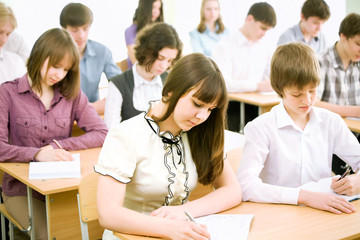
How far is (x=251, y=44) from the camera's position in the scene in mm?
4391

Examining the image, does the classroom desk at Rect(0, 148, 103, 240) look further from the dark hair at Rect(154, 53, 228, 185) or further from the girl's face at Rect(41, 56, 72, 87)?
the dark hair at Rect(154, 53, 228, 185)

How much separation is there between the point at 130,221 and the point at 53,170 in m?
0.84

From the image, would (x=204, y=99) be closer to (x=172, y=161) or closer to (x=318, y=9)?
(x=172, y=161)

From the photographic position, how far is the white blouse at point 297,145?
74.6 inches

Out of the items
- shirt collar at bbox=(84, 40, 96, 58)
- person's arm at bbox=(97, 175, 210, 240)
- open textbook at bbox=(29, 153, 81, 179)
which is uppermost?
shirt collar at bbox=(84, 40, 96, 58)

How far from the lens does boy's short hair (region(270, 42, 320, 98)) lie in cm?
183

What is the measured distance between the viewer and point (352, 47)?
9.82ft

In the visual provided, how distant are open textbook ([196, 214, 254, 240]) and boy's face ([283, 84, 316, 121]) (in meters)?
0.57

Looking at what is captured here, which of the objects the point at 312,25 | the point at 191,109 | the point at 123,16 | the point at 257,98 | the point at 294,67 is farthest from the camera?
the point at 123,16

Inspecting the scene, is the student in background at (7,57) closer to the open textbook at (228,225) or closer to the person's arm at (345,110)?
the person's arm at (345,110)

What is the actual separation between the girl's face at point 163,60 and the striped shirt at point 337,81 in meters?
1.00

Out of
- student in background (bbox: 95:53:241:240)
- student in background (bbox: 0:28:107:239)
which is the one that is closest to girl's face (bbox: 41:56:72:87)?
student in background (bbox: 0:28:107:239)

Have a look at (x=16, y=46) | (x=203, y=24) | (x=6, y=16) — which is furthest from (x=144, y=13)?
(x=6, y=16)

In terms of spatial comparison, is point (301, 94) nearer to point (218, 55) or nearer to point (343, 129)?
point (343, 129)
